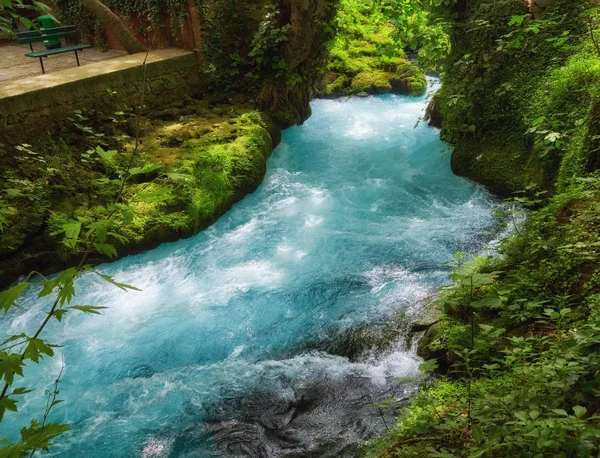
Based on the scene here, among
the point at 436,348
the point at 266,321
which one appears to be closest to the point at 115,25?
the point at 266,321

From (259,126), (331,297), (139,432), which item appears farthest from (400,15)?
(139,432)

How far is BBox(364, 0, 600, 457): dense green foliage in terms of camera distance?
8.17ft

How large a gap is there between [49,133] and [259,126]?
3.69 m

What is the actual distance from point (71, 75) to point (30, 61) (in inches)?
112

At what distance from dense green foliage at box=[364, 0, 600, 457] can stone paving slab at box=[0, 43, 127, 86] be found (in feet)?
24.1

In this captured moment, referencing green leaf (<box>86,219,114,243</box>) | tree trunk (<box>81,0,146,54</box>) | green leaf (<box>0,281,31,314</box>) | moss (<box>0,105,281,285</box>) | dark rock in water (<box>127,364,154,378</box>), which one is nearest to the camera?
green leaf (<box>0,281,31,314</box>)

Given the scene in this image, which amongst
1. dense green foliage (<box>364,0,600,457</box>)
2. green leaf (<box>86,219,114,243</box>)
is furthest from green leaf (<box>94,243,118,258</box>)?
dense green foliage (<box>364,0,600,457</box>)

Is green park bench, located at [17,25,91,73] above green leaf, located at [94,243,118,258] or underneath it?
above

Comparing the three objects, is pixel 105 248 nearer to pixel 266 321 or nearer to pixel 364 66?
pixel 266 321

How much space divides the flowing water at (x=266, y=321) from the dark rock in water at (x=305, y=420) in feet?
0.04

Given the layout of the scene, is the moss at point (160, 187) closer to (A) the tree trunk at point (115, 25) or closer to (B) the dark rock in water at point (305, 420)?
(A) the tree trunk at point (115, 25)

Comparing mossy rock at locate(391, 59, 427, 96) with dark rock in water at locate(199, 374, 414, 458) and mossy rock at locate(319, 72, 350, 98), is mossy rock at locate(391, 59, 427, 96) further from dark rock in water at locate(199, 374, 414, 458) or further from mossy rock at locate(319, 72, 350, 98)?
dark rock in water at locate(199, 374, 414, 458)

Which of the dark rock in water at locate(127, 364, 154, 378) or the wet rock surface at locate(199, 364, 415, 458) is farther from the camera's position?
the dark rock in water at locate(127, 364, 154, 378)

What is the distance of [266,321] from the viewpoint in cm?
548
